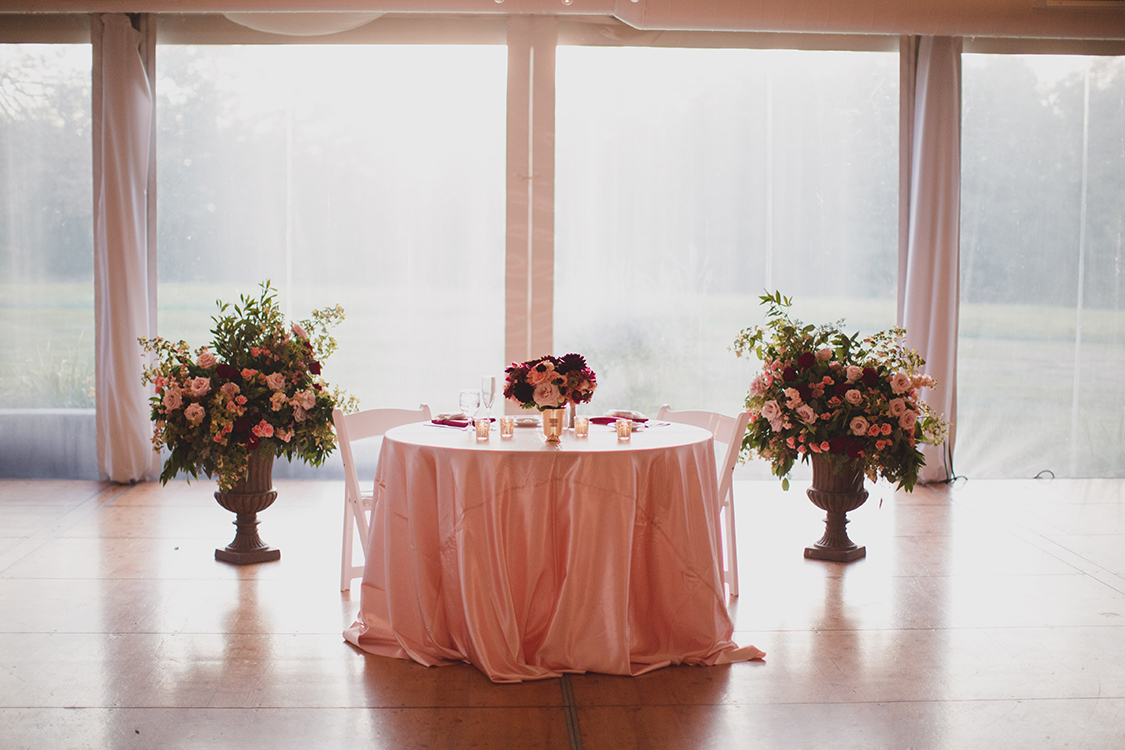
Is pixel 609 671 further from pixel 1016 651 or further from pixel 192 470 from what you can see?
pixel 192 470

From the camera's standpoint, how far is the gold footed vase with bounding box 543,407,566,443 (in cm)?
320

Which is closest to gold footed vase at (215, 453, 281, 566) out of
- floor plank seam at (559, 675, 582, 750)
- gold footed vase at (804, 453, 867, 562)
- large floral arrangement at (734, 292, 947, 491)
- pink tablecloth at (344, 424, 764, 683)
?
pink tablecloth at (344, 424, 764, 683)

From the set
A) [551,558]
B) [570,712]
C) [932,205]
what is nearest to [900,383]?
[551,558]

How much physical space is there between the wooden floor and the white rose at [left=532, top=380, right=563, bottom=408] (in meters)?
0.90

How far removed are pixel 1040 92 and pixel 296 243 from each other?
512 centimetres

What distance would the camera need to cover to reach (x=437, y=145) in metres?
6.14

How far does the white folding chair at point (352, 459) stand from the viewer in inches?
145

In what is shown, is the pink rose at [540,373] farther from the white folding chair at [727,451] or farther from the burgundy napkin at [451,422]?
the white folding chair at [727,451]

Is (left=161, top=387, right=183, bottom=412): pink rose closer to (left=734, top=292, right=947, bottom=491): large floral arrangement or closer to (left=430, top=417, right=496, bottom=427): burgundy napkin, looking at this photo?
(left=430, top=417, right=496, bottom=427): burgundy napkin

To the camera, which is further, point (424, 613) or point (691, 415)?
point (691, 415)

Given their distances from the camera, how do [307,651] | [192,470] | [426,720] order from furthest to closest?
[192,470]
[307,651]
[426,720]

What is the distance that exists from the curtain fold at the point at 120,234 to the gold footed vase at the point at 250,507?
2.04m

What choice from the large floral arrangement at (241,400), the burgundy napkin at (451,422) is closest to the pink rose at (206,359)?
the large floral arrangement at (241,400)

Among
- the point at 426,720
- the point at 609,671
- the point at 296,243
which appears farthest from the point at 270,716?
the point at 296,243
